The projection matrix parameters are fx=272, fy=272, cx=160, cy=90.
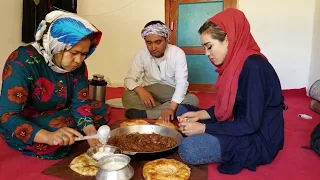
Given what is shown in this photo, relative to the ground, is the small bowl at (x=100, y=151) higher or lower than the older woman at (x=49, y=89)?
lower

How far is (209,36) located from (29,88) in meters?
0.96

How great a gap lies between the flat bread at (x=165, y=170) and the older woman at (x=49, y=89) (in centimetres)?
31

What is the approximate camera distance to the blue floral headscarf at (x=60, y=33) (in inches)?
51.1

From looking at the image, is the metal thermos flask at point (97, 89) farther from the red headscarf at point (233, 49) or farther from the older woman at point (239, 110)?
the red headscarf at point (233, 49)

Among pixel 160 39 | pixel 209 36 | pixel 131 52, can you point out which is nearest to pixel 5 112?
pixel 209 36

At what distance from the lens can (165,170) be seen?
127 centimetres

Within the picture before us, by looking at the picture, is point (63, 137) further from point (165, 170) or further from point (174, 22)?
point (174, 22)

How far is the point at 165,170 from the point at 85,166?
1.25 feet

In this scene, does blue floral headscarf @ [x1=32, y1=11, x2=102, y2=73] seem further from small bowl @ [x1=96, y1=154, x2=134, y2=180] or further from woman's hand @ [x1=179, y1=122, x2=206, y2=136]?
woman's hand @ [x1=179, y1=122, x2=206, y2=136]

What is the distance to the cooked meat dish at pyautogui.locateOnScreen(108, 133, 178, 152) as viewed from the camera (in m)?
1.41

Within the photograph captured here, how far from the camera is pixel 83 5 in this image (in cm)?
454

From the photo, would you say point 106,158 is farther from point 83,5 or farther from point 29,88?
point 83,5

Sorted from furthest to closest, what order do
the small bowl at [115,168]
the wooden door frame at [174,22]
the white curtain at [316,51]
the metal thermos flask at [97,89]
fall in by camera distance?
1. the wooden door frame at [174,22]
2. the white curtain at [316,51]
3. the metal thermos flask at [97,89]
4. the small bowl at [115,168]

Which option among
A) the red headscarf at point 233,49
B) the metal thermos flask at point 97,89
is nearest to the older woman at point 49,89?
the red headscarf at point 233,49
